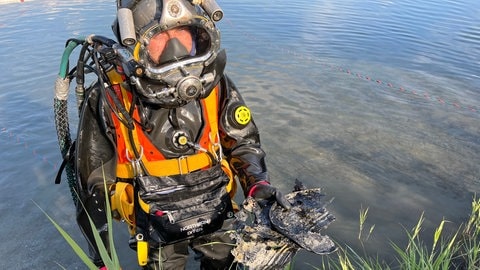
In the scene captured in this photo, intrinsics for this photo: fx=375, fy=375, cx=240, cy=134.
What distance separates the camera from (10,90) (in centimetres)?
619

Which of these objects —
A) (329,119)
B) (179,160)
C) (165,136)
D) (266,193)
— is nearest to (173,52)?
(165,136)

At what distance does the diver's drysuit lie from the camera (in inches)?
80.7

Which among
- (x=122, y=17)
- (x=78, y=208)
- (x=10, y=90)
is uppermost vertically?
(x=122, y=17)

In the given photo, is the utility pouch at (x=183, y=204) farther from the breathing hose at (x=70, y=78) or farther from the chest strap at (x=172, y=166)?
the breathing hose at (x=70, y=78)

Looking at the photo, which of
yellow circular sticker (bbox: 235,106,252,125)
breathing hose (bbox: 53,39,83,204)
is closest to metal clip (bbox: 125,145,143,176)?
breathing hose (bbox: 53,39,83,204)

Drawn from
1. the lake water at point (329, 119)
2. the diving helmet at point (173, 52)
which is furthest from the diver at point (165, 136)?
the lake water at point (329, 119)

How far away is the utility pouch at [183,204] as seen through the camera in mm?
2062

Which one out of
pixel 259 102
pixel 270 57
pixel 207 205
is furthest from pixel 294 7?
pixel 207 205

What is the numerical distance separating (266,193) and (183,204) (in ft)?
1.55

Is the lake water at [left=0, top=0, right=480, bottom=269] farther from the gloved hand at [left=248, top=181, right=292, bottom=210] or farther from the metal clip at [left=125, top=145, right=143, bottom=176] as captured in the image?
the gloved hand at [left=248, top=181, right=292, bottom=210]

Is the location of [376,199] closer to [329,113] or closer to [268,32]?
[329,113]

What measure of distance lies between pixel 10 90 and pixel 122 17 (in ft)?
17.9

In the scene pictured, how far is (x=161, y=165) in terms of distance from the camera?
2094 millimetres

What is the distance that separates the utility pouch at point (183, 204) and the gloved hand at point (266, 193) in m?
0.21
